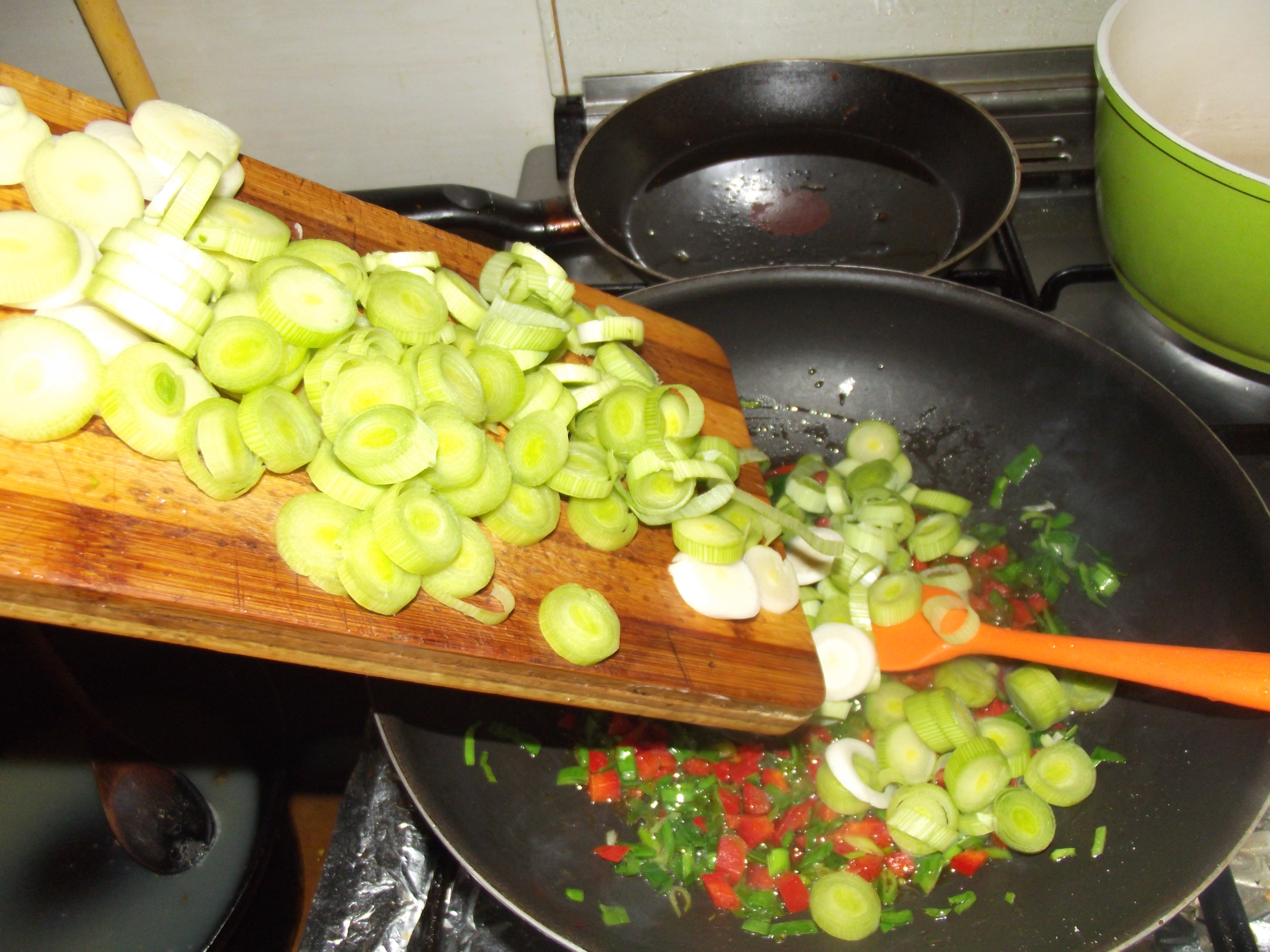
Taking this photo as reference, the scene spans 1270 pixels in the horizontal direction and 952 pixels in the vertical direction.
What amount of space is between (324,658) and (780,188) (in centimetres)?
179

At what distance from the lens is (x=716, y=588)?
1308 mm

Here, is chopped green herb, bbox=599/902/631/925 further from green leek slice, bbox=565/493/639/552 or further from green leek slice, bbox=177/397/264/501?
green leek slice, bbox=177/397/264/501

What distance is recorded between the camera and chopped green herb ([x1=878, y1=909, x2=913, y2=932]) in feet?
4.75

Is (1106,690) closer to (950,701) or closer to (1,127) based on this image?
(950,701)

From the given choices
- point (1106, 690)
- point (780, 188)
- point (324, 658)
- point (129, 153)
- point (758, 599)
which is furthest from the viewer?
point (780, 188)

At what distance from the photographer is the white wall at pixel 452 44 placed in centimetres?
230

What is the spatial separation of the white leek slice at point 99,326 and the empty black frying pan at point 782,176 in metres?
1.12

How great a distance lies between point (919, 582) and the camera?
1.75m

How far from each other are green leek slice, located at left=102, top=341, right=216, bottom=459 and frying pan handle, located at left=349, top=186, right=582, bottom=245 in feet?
3.34

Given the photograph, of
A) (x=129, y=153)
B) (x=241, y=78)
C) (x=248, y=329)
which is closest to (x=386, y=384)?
(x=248, y=329)

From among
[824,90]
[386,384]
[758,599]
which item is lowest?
[758,599]

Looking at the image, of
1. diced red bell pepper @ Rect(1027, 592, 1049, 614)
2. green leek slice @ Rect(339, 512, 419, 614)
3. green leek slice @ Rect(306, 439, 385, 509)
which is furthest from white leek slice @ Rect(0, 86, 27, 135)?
diced red bell pepper @ Rect(1027, 592, 1049, 614)

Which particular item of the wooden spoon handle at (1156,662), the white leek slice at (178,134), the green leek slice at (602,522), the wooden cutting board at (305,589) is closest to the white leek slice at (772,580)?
the wooden cutting board at (305,589)

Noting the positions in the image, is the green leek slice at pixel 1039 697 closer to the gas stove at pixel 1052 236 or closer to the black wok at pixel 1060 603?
the black wok at pixel 1060 603
